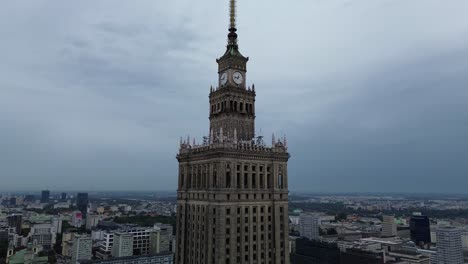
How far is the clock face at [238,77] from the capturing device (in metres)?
70.4

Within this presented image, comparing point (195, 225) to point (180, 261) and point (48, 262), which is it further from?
point (48, 262)

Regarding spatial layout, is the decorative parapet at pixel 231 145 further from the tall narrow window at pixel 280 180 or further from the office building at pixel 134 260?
the office building at pixel 134 260

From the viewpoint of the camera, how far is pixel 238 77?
71.0 m

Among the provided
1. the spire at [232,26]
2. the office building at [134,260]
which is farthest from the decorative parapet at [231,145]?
the office building at [134,260]

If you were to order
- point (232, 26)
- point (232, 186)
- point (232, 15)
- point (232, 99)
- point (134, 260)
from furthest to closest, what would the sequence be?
point (134, 260)
point (232, 26)
point (232, 15)
point (232, 99)
point (232, 186)

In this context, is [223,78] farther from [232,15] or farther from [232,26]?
[232,15]

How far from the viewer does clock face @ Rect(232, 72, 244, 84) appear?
231ft

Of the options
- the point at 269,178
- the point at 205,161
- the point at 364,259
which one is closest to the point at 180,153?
→ the point at 205,161

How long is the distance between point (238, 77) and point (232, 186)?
74.0ft

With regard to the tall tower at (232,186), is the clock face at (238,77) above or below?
above

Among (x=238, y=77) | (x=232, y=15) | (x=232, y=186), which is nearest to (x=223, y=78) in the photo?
(x=238, y=77)

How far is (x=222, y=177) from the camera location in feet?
200

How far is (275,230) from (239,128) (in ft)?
66.6

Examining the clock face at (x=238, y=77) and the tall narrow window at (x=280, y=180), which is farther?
the clock face at (x=238, y=77)
